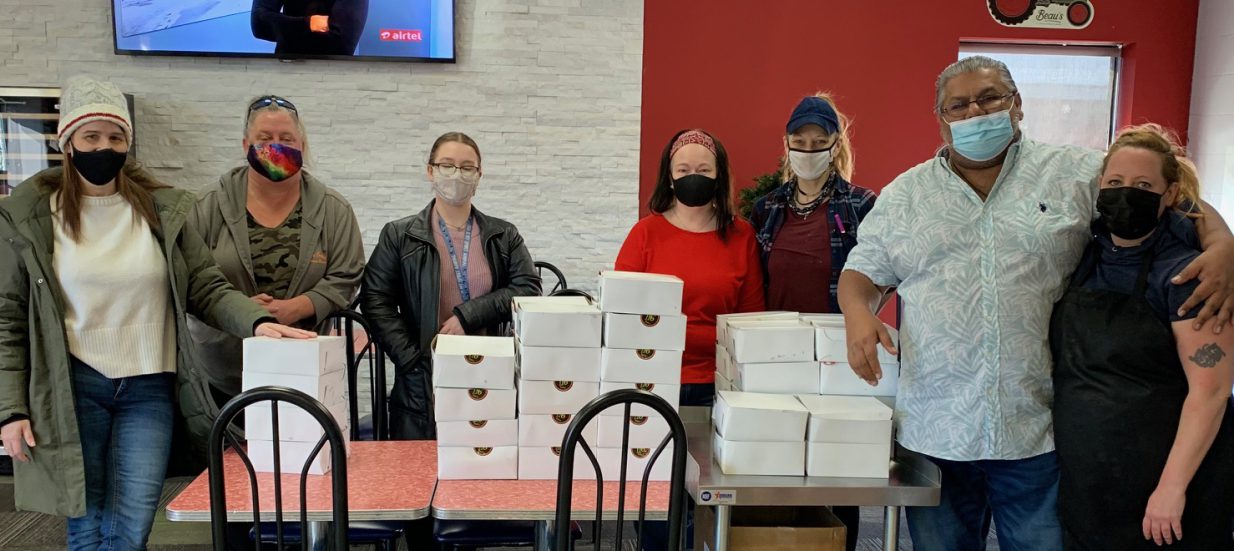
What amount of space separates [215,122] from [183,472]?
266 centimetres

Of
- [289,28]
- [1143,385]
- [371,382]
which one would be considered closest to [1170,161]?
[1143,385]

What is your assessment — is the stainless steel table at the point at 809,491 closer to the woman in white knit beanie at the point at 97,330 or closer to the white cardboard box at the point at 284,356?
the white cardboard box at the point at 284,356

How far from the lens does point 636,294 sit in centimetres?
192

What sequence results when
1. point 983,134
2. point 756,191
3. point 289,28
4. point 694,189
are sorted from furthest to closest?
point 756,191, point 289,28, point 694,189, point 983,134

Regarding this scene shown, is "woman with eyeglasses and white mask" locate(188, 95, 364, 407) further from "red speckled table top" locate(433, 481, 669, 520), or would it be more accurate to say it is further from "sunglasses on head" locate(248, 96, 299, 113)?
"red speckled table top" locate(433, 481, 669, 520)

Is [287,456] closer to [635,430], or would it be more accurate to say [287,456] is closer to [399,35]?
[635,430]

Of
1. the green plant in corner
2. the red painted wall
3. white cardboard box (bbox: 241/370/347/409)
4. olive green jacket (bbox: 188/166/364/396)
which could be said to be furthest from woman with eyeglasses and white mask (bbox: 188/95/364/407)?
the red painted wall

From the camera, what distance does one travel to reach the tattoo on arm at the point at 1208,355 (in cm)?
151

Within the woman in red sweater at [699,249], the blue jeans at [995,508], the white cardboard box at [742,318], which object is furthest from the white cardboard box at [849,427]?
the woman in red sweater at [699,249]

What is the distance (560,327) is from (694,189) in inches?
29.9

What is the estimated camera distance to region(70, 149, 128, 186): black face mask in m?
2.00

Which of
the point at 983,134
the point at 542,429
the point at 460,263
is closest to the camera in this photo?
the point at 983,134

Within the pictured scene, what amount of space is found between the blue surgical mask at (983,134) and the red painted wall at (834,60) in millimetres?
3212

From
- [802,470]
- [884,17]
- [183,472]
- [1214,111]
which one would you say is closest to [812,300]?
[802,470]
